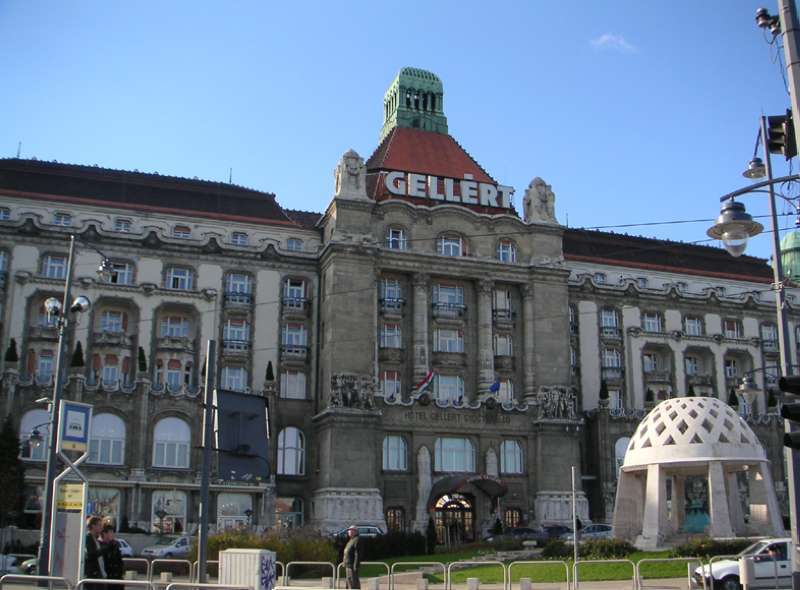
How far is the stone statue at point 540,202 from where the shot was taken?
6962cm

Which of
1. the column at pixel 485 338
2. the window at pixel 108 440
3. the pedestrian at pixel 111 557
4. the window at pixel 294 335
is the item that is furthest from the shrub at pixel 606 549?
the window at pixel 108 440

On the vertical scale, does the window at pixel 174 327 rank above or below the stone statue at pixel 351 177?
below

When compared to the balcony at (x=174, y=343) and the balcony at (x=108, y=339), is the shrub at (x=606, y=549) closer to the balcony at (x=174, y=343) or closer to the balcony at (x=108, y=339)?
the balcony at (x=174, y=343)

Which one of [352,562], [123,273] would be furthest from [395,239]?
[352,562]

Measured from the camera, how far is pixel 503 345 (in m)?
67.8

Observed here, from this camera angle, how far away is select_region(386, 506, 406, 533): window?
61250 mm

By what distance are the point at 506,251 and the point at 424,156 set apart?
413 inches

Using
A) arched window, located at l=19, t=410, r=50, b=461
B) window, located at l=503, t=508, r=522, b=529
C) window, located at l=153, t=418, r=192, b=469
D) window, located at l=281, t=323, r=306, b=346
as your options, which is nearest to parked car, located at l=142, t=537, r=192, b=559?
window, located at l=153, t=418, r=192, b=469

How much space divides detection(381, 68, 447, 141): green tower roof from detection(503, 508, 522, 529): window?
3170cm

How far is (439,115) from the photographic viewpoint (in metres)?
78.5

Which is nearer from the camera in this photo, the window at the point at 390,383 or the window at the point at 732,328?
the window at the point at 390,383

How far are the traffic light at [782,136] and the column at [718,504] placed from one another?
26123 millimetres

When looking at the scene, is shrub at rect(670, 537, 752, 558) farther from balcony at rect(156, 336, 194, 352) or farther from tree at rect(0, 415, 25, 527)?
balcony at rect(156, 336, 194, 352)

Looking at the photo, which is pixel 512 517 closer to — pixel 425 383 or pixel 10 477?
pixel 425 383
